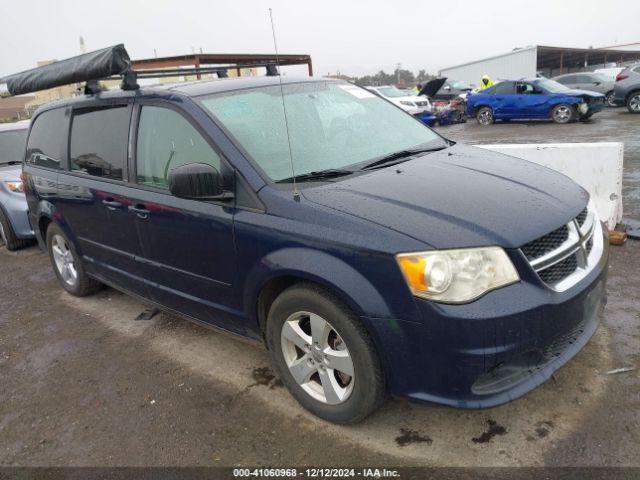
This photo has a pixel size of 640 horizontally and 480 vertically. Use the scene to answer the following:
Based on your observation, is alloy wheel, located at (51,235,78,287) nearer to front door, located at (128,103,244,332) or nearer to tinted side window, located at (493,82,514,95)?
front door, located at (128,103,244,332)

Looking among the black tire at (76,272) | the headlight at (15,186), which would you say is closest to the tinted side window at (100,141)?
the black tire at (76,272)

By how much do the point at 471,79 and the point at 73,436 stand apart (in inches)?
1521

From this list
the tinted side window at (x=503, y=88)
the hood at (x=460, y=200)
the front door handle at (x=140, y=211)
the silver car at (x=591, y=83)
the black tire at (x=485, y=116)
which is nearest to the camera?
the hood at (x=460, y=200)

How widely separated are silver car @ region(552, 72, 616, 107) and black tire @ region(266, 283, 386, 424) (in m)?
20.9

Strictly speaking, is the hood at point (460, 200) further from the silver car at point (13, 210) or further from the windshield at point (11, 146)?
the windshield at point (11, 146)

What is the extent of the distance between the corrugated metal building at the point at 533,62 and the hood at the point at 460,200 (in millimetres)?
31978

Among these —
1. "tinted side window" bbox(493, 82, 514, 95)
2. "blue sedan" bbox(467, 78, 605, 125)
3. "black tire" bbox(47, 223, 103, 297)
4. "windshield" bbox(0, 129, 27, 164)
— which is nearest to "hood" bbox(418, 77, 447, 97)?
"black tire" bbox(47, 223, 103, 297)

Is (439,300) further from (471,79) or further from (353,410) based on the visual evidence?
(471,79)

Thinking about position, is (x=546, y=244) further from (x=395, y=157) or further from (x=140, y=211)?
(x=140, y=211)

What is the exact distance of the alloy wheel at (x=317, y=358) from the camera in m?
2.51

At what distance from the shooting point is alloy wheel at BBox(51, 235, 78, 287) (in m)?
4.70

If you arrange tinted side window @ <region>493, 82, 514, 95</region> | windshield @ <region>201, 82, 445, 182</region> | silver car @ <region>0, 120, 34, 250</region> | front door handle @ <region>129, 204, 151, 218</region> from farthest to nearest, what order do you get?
tinted side window @ <region>493, 82, 514, 95</region>
silver car @ <region>0, 120, 34, 250</region>
front door handle @ <region>129, 204, 151, 218</region>
windshield @ <region>201, 82, 445, 182</region>

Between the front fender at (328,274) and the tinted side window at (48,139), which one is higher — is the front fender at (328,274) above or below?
below

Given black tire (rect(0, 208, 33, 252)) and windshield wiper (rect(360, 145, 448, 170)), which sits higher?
windshield wiper (rect(360, 145, 448, 170))
